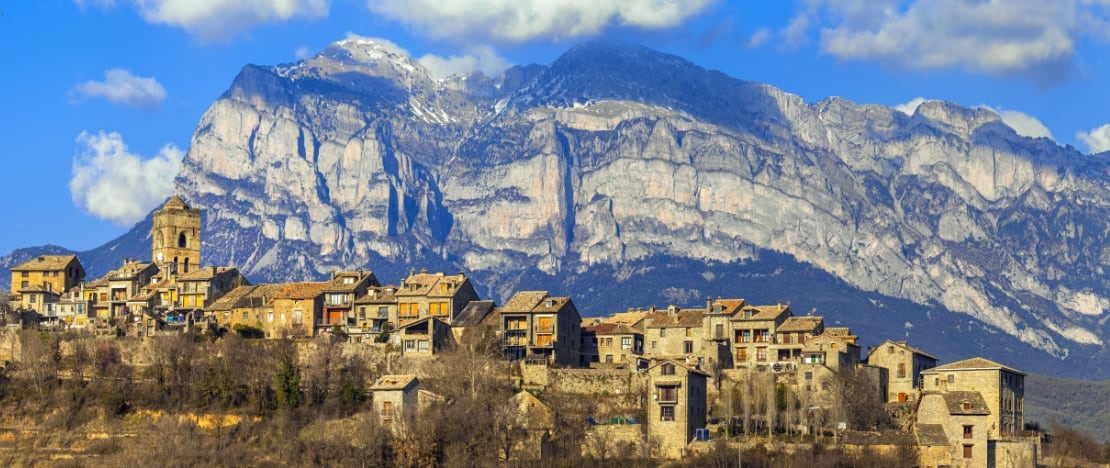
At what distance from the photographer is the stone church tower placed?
166 metres

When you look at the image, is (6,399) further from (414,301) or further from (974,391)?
(974,391)

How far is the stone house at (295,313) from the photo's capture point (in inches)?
5566

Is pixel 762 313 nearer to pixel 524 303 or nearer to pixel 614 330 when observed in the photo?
pixel 614 330

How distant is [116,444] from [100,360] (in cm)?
1199

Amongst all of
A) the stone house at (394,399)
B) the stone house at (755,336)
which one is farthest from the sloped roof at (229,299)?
the stone house at (755,336)

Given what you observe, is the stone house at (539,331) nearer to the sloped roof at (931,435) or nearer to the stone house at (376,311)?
the stone house at (376,311)

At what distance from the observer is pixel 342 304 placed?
14512 centimetres

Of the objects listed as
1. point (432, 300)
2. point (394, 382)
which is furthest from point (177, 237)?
point (394, 382)

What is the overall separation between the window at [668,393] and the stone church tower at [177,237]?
61032 millimetres

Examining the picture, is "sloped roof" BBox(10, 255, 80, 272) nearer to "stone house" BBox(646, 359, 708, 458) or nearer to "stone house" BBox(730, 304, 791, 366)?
"stone house" BBox(730, 304, 791, 366)

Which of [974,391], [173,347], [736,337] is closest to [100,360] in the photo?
[173,347]

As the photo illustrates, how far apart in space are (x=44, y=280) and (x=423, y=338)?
1833 inches

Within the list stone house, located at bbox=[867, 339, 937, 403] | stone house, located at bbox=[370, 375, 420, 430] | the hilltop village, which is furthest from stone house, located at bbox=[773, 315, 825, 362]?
stone house, located at bbox=[370, 375, 420, 430]

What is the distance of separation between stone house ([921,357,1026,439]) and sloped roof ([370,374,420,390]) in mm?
33050
